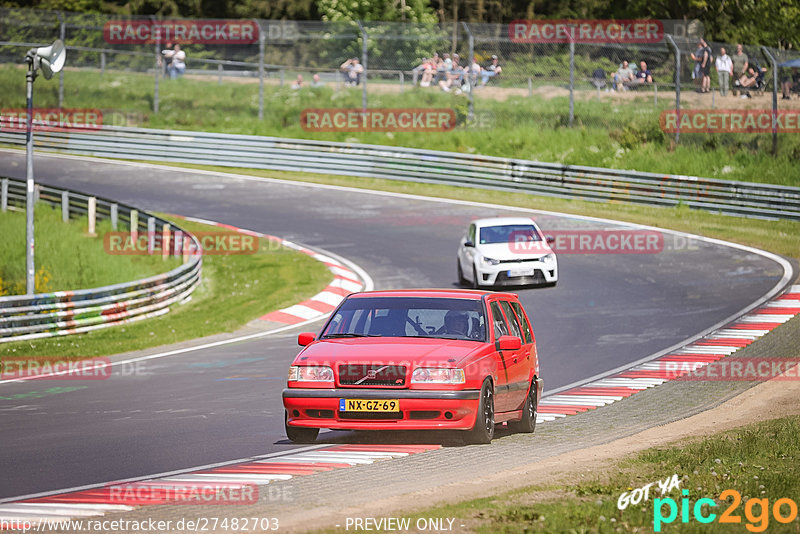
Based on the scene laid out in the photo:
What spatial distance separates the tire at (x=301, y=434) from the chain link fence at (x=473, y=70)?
2491 cm

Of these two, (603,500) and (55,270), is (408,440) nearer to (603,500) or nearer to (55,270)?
(603,500)

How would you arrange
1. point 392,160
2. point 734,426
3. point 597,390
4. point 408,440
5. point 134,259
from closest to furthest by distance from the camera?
point 408,440 < point 734,426 < point 597,390 < point 134,259 < point 392,160

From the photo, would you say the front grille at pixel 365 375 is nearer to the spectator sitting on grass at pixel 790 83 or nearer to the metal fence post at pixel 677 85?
the metal fence post at pixel 677 85

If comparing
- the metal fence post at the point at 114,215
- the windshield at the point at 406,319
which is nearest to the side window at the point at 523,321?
the windshield at the point at 406,319

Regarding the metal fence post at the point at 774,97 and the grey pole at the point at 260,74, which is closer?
the metal fence post at the point at 774,97

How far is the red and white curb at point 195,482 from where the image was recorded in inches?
316

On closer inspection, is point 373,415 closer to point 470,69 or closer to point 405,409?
point 405,409

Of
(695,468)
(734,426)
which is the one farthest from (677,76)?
(695,468)

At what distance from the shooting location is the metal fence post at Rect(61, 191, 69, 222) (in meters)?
31.0

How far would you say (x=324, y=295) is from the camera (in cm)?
2350

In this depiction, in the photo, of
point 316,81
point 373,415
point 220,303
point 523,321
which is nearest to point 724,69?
point 316,81

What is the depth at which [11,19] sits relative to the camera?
1657 inches

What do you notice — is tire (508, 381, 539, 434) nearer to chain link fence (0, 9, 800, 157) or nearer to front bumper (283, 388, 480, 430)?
front bumper (283, 388, 480, 430)

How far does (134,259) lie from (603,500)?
68.3ft
